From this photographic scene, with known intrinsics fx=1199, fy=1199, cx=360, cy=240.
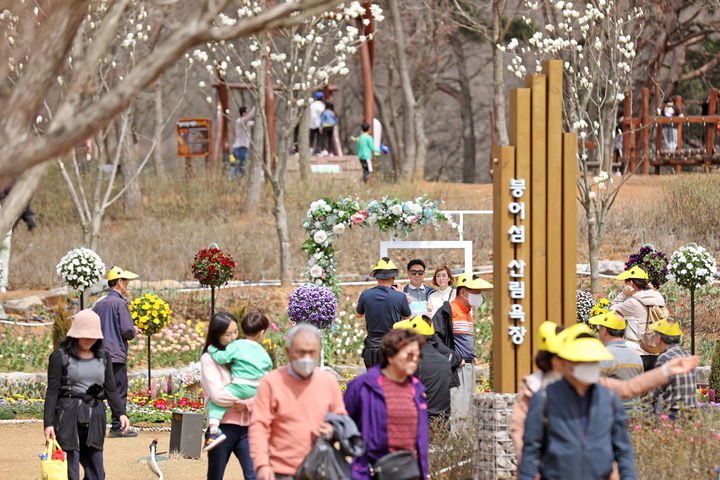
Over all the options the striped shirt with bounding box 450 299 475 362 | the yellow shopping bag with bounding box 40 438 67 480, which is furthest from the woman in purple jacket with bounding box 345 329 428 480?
the striped shirt with bounding box 450 299 475 362

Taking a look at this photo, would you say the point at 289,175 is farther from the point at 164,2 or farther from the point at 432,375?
the point at 164,2

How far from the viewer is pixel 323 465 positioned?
5.88m

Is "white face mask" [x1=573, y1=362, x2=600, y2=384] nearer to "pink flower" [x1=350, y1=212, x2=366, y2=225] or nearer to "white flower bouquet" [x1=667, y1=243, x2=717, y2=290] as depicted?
"white flower bouquet" [x1=667, y1=243, x2=717, y2=290]

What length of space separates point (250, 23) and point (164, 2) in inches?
27.7

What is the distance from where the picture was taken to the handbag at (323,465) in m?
5.86

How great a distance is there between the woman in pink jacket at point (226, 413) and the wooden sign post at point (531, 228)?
1864mm

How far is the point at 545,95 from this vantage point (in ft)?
27.5

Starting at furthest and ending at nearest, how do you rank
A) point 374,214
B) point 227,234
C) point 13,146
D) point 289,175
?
point 289,175
point 227,234
point 374,214
point 13,146

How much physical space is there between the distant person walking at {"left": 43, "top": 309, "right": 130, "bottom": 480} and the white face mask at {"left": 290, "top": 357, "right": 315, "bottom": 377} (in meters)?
2.16

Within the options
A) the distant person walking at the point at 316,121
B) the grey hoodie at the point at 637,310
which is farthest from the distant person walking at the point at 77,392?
the distant person walking at the point at 316,121

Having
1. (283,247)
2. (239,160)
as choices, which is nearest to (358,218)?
(283,247)

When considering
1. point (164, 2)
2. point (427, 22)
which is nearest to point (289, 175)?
point (427, 22)

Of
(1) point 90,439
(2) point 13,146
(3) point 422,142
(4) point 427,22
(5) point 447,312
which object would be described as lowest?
(1) point 90,439

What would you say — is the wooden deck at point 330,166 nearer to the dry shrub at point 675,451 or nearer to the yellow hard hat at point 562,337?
the dry shrub at point 675,451
